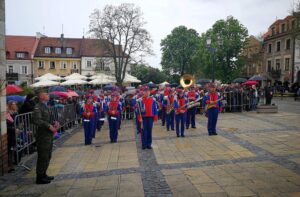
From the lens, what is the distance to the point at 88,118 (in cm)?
1032

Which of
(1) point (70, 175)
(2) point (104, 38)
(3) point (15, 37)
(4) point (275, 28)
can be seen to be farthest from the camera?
(3) point (15, 37)

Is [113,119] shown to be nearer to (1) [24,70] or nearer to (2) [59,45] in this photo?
(1) [24,70]

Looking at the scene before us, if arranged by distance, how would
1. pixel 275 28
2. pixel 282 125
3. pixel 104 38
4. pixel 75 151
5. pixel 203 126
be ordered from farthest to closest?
Answer: pixel 275 28
pixel 104 38
pixel 203 126
pixel 282 125
pixel 75 151

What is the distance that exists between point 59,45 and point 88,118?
164 feet

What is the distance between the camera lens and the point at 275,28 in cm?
4859

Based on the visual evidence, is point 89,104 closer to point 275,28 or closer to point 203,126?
point 203,126

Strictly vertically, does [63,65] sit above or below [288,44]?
below

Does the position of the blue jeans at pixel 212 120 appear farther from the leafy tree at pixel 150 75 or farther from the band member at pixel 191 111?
the leafy tree at pixel 150 75

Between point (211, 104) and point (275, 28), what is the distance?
144 feet

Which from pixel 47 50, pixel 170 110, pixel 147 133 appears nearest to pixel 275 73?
pixel 170 110

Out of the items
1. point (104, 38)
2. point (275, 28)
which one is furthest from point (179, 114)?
point (275, 28)

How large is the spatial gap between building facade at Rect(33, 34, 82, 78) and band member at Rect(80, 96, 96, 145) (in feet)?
150

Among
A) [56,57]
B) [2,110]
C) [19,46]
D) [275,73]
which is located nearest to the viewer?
[2,110]

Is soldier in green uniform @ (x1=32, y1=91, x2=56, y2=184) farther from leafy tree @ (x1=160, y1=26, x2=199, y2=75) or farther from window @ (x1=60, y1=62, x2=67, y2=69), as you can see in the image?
window @ (x1=60, y1=62, x2=67, y2=69)
